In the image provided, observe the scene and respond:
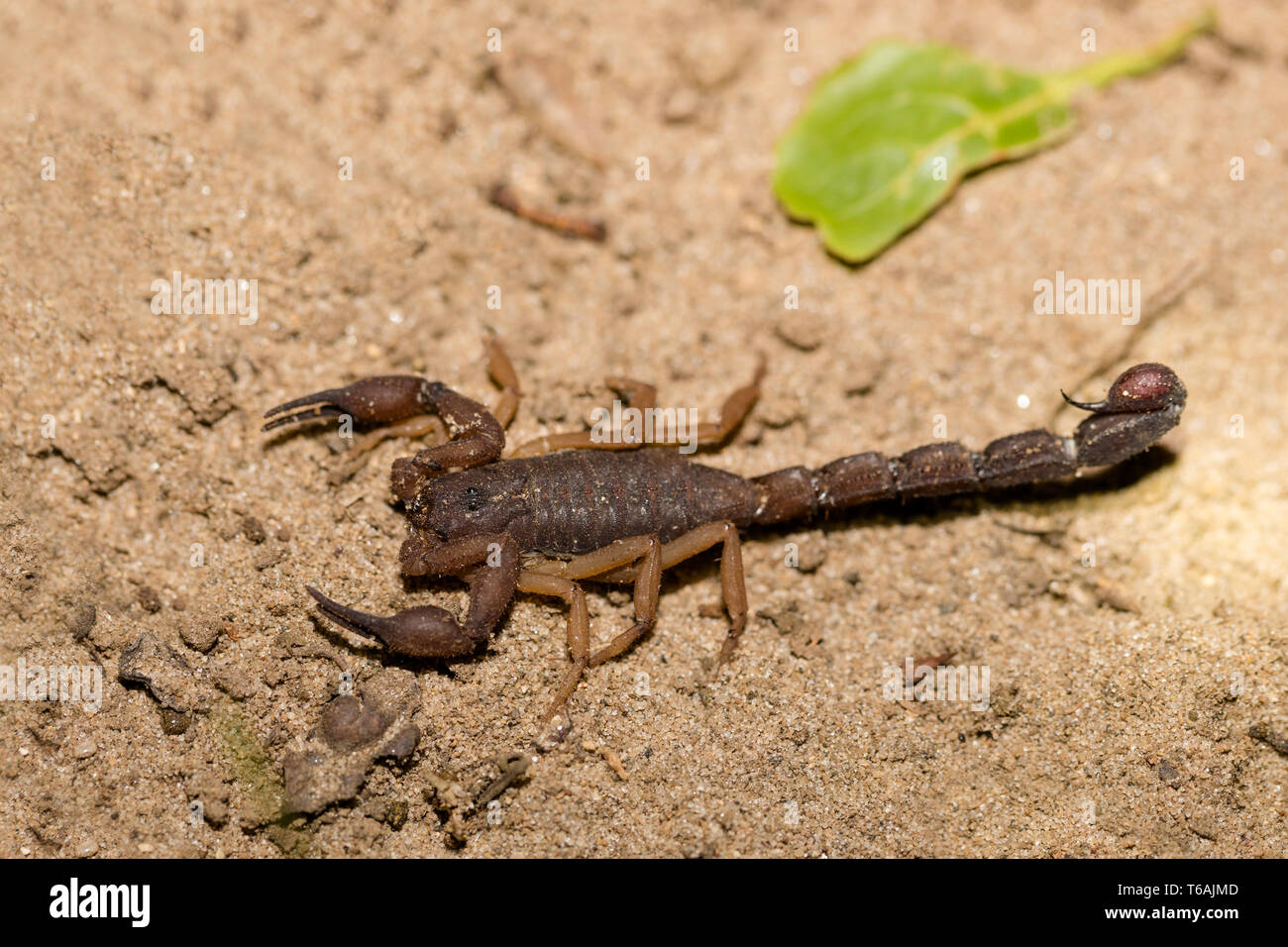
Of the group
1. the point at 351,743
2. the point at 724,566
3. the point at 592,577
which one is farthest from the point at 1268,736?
the point at 351,743

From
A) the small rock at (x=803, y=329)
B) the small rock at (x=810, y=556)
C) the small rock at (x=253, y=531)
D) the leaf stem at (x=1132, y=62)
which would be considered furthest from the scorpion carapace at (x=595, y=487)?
the leaf stem at (x=1132, y=62)

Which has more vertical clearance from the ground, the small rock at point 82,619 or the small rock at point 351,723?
Result: the small rock at point 82,619

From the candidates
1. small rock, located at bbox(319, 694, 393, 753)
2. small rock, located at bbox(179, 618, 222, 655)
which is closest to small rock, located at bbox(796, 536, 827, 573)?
small rock, located at bbox(319, 694, 393, 753)

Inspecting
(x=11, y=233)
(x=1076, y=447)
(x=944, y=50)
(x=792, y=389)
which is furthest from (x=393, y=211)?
(x=1076, y=447)

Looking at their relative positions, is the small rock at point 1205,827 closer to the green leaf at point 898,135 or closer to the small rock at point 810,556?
the small rock at point 810,556

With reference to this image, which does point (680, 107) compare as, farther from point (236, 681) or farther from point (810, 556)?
point (236, 681)

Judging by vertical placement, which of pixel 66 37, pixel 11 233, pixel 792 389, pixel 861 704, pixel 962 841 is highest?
pixel 66 37
